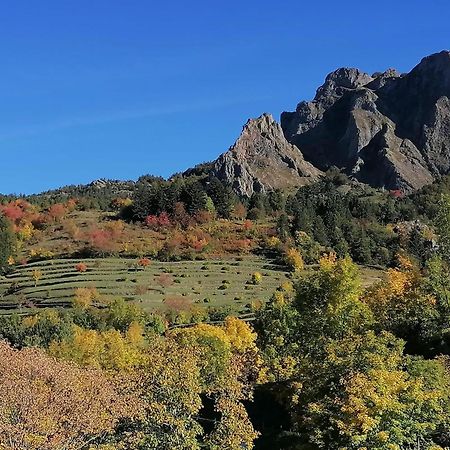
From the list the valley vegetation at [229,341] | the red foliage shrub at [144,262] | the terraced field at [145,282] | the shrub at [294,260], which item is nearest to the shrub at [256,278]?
the valley vegetation at [229,341]

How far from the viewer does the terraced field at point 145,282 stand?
5404 inches

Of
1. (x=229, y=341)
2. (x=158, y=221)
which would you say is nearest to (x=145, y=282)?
(x=158, y=221)

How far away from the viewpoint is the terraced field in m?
137

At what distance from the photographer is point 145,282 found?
5782 inches

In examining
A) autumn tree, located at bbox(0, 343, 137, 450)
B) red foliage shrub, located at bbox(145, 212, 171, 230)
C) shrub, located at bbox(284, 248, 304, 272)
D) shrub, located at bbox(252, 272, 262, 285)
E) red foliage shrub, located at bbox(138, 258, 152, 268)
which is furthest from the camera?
red foliage shrub, located at bbox(145, 212, 171, 230)

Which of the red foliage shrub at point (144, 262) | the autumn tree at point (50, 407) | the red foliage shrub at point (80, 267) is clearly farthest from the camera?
the red foliage shrub at point (144, 262)

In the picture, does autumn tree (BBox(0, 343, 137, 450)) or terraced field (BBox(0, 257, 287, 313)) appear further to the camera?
terraced field (BBox(0, 257, 287, 313))

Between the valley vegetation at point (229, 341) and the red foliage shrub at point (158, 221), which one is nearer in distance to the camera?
the valley vegetation at point (229, 341)

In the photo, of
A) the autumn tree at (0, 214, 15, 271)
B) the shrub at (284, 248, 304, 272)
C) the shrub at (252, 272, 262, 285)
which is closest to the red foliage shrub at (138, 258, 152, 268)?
the shrub at (252, 272, 262, 285)

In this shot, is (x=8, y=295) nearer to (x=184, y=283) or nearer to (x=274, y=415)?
(x=184, y=283)

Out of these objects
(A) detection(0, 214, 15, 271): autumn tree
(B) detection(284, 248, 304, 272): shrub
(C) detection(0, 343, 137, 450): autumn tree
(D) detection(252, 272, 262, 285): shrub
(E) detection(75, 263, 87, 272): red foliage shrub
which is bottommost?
(C) detection(0, 343, 137, 450): autumn tree

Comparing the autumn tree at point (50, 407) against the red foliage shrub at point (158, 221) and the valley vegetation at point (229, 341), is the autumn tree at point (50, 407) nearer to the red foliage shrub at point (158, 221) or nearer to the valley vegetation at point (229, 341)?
the valley vegetation at point (229, 341)

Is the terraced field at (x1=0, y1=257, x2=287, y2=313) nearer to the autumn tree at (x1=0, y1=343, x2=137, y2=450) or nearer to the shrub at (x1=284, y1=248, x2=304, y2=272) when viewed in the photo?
the shrub at (x1=284, y1=248, x2=304, y2=272)

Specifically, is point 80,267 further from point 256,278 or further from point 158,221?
point 256,278
